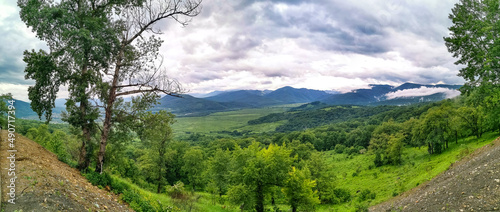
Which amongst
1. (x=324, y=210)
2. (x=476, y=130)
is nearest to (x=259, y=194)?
(x=324, y=210)

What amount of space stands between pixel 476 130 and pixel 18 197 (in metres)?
75.2

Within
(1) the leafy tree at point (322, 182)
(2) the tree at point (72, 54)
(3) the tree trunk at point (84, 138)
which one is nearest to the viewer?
(2) the tree at point (72, 54)

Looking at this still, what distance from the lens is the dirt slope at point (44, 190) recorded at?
7.63m

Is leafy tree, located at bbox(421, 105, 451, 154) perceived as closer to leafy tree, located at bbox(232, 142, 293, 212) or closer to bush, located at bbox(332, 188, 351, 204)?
bush, located at bbox(332, 188, 351, 204)

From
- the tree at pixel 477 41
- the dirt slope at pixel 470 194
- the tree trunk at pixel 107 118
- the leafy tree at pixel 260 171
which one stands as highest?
the tree at pixel 477 41

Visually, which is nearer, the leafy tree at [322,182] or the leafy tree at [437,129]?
the leafy tree at [322,182]

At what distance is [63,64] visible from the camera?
42.4 ft

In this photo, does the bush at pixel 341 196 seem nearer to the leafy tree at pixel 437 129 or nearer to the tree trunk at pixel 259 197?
the tree trunk at pixel 259 197

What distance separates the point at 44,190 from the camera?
8430 mm

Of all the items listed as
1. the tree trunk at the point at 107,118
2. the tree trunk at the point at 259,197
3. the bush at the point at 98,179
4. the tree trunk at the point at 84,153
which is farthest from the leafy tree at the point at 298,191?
the tree trunk at the point at 84,153

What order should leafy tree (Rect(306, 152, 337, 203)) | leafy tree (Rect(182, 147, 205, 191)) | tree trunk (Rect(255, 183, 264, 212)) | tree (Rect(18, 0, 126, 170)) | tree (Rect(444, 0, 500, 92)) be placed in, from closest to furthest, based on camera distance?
tree (Rect(18, 0, 126, 170)), tree (Rect(444, 0, 500, 92)), tree trunk (Rect(255, 183, 264, 212)), leafy tree (Rect(306, 152, 337, 203)), leafy tree (Rect(182, 147, 205, 191))

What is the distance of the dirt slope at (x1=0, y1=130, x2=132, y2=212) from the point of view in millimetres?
7633

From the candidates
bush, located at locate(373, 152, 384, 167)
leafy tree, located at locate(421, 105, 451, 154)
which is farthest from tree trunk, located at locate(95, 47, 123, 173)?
bush, located at locate(373, 152, 384, 167)

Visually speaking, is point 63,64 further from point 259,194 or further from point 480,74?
point 480,74
